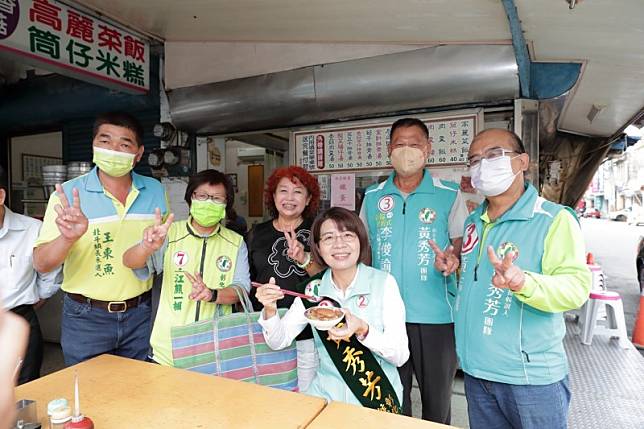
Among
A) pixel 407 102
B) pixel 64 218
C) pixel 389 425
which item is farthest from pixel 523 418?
pixel 407 102

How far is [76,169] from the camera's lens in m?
4.65

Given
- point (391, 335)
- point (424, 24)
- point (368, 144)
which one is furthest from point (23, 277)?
point (424, 24)

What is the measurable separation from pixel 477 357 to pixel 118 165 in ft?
6.22

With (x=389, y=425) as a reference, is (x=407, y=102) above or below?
above

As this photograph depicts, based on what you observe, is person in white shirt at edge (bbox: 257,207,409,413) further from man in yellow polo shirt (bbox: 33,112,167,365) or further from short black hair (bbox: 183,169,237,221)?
man in yellow polo shirt (bbox: 33,112,167,365)

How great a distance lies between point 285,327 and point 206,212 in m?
0.72

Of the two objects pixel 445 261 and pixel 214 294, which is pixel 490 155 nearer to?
pixel 445 261

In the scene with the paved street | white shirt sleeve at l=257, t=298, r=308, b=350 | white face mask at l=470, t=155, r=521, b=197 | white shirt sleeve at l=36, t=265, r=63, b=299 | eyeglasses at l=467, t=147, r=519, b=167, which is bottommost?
the paved street

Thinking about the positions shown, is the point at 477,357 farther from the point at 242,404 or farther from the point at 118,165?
the point at 118,165

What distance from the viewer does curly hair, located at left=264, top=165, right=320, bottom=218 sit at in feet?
7.76

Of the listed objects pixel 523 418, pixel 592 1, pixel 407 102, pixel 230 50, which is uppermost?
pixel 230 50

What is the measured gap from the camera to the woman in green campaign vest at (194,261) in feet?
6.52

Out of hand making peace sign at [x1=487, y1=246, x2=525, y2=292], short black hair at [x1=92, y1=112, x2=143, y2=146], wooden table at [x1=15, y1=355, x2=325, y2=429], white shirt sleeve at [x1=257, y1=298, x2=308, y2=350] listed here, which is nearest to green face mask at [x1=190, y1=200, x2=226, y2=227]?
short black hair at [x1=92, y1=112, x2=143, y2=146]

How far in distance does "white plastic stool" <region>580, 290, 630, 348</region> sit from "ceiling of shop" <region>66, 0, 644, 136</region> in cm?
217
